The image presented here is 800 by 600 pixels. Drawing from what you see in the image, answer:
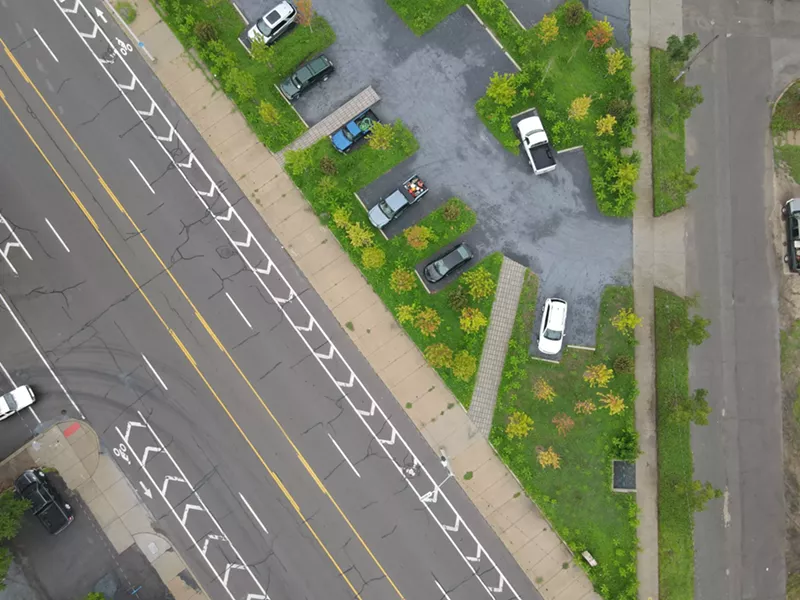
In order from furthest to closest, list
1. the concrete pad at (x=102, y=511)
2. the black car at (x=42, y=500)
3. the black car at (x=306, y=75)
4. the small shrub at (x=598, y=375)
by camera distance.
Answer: the black car at (x=306, y=75) → the concrete pad at (x=102, y=511) → the small shrub at (x=598, y=375) → the black car at (x=42, y=500)

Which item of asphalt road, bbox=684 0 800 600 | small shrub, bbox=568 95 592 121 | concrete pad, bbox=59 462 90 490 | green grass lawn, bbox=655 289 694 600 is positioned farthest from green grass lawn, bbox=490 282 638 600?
concrete pad, bbox=59 462 90 490

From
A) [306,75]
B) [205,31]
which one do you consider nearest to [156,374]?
[306,75]

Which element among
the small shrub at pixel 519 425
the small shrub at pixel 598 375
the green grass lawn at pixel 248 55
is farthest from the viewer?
the green grass lawn at pixel 248 55

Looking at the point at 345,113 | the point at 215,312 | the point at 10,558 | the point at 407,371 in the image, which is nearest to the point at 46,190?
the point at 215,312

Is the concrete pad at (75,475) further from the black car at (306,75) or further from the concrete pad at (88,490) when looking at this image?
the black car at (306,75)

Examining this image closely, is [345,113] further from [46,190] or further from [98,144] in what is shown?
Answer: [46,190]

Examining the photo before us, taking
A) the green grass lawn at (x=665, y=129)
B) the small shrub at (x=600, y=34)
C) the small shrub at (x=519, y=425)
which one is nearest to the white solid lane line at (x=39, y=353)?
the small shrub at (x=519, y=425)
